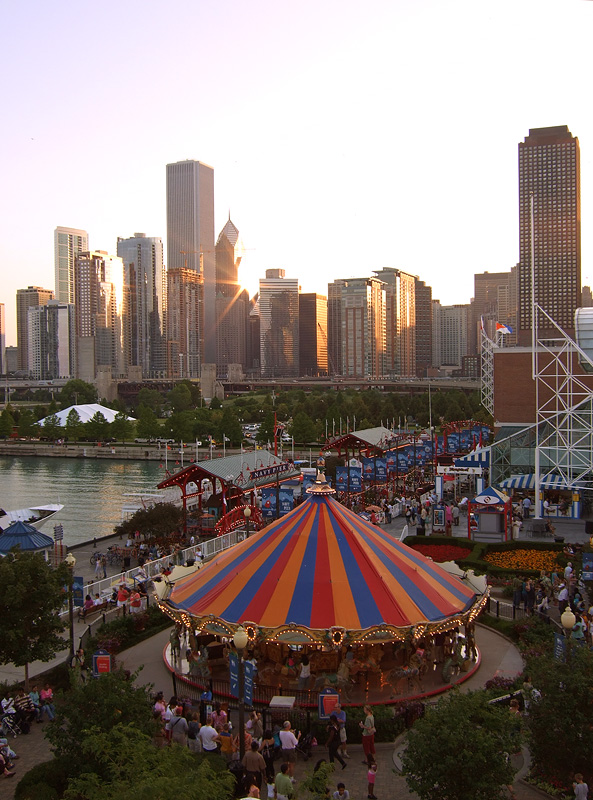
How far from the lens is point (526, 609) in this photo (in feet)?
69.2

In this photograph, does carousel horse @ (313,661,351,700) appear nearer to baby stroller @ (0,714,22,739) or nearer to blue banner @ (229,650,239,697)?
blue banner @ (229,650,239,697)

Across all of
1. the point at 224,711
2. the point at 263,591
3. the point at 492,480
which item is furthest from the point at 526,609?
the point at 492,480

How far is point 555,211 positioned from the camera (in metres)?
184

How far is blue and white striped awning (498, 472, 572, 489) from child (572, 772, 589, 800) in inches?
1047

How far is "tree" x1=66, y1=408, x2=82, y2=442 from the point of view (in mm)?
92000

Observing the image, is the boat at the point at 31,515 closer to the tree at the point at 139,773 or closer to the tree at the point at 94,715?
the tree at the point at 94,715

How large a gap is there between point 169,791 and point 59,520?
140 ft

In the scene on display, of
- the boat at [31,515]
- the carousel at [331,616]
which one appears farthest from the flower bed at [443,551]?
the boat at [31,515]

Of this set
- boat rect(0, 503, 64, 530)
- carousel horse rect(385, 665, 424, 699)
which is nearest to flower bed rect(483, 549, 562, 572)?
carousel horse rect(385, 665, 424, 699)

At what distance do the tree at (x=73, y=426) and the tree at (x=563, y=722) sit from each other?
8578 centimetres

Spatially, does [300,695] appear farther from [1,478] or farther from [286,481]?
[1,478]

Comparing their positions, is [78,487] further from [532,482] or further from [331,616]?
[331,616]

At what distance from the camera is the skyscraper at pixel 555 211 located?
18100 centimetres

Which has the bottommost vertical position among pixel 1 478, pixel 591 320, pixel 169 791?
pixel 1 478
